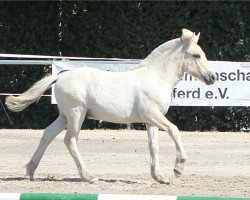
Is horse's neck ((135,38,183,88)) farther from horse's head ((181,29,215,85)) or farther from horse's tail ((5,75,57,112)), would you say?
horse's tail ((5,75,57,112))

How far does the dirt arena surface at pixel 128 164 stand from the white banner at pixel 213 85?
0.92 m

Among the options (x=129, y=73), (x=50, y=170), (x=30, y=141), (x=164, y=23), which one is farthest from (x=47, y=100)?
(x=129, y=73)

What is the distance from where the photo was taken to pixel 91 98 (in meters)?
12.4

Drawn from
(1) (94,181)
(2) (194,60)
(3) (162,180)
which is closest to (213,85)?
(2) (194,60)

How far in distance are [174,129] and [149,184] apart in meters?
0.79

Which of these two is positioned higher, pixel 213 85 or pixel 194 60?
pixel 194 60

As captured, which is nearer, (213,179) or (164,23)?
(213,179)

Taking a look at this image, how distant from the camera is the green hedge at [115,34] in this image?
78.6ft

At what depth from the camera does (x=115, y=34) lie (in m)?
24.4

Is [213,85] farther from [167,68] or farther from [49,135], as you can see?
[49,135]

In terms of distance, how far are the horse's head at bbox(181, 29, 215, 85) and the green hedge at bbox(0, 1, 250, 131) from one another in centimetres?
1094

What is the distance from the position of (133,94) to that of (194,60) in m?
1.03

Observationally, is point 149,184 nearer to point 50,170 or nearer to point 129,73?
point 129,73

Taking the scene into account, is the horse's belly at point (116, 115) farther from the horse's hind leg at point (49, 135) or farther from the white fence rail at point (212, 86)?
the white fence rail at point (212, 86)
